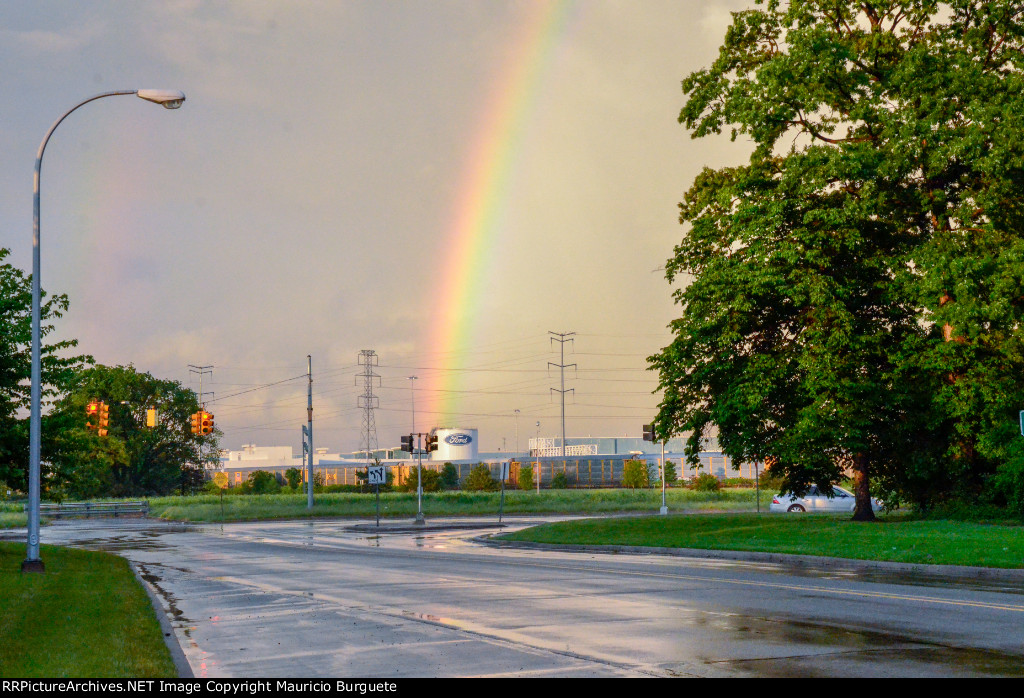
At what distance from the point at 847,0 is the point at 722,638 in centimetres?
2892

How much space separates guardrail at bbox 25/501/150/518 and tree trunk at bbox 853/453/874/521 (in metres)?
53.5

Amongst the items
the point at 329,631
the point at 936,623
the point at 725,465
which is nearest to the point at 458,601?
the point at 329,631

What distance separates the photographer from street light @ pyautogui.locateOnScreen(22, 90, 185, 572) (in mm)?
21344

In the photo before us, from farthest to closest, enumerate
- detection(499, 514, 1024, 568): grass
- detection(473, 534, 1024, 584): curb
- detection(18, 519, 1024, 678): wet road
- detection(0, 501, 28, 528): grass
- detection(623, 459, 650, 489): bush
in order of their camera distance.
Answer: detection(623, 459, 650, 489): bush, detection(0, 501, 28, 528): grass, detection(499, 514, 1024, 568): grass, detection(473, 534, 1024, 584): curb, detection(18, 519, 1024, 678): wet road

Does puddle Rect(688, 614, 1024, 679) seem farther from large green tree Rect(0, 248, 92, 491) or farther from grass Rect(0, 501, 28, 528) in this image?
grass Rect(0, 501, 28, 528)

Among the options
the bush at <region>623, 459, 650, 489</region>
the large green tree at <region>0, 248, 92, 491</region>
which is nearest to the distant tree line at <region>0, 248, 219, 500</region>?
the large green tree at <region>0, 248, 92, 491</region>

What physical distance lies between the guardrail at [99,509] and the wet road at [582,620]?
54441 mm

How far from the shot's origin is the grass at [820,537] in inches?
885

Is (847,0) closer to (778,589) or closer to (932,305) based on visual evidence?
(932,305)

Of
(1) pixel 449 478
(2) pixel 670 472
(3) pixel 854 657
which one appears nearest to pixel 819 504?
(3) pixel 854 657

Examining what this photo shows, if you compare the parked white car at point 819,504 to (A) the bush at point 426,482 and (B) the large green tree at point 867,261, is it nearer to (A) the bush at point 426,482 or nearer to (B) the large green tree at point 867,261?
(B) the large green tree at point 867,261

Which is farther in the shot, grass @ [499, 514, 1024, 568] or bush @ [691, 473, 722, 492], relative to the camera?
bush @ [691, 473, 722, 492]

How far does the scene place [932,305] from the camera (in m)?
30.9

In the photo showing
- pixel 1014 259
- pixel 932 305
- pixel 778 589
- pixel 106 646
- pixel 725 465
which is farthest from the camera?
pixel 725 465
